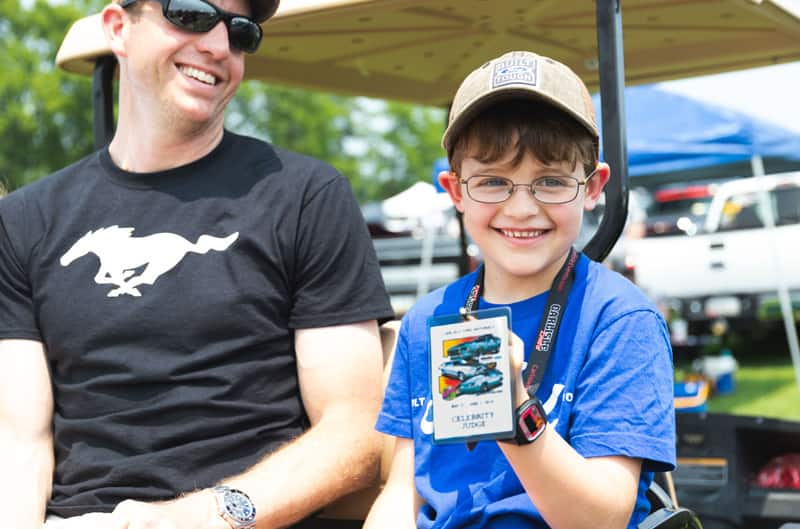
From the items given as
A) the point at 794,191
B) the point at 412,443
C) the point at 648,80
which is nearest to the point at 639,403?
the point at 412,443

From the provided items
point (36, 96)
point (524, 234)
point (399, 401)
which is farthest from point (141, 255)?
point (36, 96)

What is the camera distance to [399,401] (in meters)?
1.88

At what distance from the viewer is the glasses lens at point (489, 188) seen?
5.52 feet

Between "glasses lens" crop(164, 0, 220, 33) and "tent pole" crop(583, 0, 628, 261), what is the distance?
0.89m

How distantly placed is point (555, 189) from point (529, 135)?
0.10 m

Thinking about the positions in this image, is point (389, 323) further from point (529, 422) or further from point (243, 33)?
point (529, 422)


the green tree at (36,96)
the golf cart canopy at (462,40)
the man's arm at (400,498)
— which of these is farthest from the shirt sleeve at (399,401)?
the green tree at (36,96)

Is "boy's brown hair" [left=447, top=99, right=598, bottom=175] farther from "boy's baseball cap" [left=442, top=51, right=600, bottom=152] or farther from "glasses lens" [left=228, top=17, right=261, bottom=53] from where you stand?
"glasses lens" [left=228, top=17, right=261, bottom=53]

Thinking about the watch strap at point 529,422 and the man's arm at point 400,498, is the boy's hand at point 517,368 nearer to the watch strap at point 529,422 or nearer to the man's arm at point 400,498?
the watch strap at point 529,422

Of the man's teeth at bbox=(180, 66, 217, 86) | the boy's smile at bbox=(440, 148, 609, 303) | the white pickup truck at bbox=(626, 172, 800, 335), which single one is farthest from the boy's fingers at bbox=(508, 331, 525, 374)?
the white pickup truck at bbox=(626, 172, 800, 335)

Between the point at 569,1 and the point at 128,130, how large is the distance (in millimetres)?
1135

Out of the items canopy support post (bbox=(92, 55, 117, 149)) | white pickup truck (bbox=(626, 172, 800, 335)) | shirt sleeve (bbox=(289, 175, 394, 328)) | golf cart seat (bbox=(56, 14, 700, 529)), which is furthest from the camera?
white pickup truck (bbox=(626, 172, 800, 335))

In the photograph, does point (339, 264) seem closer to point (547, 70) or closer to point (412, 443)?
point (412, 443)

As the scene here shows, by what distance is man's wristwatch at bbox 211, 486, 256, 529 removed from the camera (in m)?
1.99
